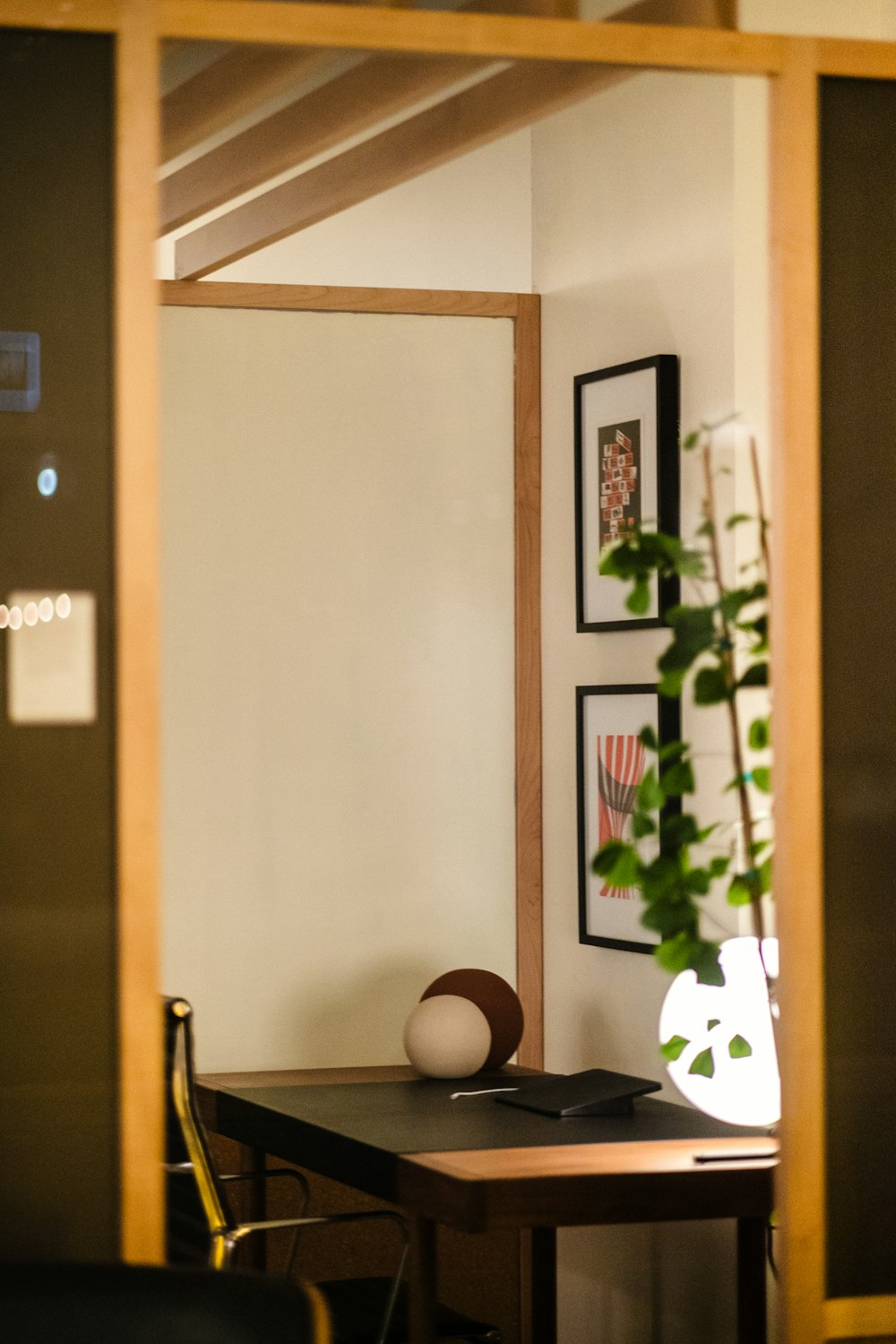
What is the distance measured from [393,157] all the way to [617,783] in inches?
64.3

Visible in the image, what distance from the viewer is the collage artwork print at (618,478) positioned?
13.7 feet

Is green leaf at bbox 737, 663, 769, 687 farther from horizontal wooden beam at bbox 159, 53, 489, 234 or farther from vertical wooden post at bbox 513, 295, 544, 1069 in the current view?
vertical wooden post at bbox 513, 295, 544, 1069

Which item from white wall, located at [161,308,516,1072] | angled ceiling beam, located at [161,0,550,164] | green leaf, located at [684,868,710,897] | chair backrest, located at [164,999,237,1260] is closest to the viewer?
angled ceiling beam, located at [161,0,550,164]

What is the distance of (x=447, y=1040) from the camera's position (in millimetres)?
4082

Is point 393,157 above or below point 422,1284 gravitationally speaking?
above

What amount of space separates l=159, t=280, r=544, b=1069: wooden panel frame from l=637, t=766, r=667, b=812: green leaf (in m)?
0.90

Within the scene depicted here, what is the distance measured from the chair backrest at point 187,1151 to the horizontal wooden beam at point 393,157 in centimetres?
164

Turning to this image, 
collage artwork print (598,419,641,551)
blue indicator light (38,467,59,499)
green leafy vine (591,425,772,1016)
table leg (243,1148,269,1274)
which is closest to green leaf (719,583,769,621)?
green leafy vine (591,425,772,1016)

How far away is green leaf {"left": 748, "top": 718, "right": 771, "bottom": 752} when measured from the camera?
8.88ft

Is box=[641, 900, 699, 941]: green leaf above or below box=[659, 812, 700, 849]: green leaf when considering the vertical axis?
below

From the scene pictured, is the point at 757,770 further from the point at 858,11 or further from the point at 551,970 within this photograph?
the point at 551,970

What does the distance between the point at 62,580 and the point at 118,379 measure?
0.26 meters

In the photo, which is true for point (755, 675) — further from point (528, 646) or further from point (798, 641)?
point (528, 646)

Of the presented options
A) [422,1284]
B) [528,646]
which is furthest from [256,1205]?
[528,646]
